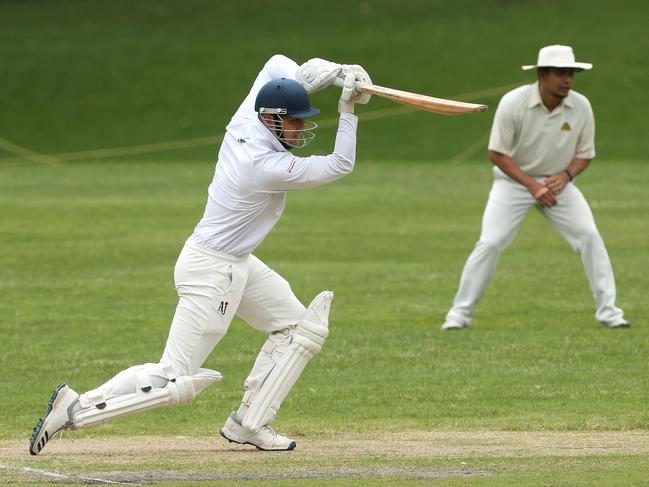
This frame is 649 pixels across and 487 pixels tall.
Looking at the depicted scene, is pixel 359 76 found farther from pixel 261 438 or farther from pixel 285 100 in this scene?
pixel 261 438

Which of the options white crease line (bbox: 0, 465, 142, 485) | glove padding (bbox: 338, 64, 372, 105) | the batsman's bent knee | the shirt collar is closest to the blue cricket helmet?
glove padding (bbox: 338, 64, 372, 105)

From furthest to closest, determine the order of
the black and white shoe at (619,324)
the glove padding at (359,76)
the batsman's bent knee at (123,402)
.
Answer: the black and white shoe at (619,324) → the glove padding at (359,76) → the batsman's bent knee at (123,402)

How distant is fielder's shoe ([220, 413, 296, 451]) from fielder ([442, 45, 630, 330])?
496cm

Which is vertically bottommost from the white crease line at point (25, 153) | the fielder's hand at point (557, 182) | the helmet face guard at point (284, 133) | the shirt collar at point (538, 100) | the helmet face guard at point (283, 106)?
the white crease line at point (25, 153)

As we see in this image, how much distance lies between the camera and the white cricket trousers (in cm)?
1305

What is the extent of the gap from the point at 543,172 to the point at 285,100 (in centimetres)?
560

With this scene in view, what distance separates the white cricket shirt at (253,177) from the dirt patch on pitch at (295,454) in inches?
48.1

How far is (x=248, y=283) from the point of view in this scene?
8414 mm

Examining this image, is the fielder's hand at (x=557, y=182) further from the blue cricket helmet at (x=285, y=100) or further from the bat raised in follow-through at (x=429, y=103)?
the blue cricket helmet at (x=285, y=100)

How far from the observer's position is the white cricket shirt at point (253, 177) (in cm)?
791

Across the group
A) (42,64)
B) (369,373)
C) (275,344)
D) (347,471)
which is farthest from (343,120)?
(42,64)

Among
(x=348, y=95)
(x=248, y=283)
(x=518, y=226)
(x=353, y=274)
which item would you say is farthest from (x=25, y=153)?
(x=348, y=95)

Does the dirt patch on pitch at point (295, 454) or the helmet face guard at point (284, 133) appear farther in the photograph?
the helmet face guard at point (284, 133)

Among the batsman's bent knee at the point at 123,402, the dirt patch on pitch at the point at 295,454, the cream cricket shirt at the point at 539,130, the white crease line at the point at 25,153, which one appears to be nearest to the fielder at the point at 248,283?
the batsman's bent knee at the point at 123,402
